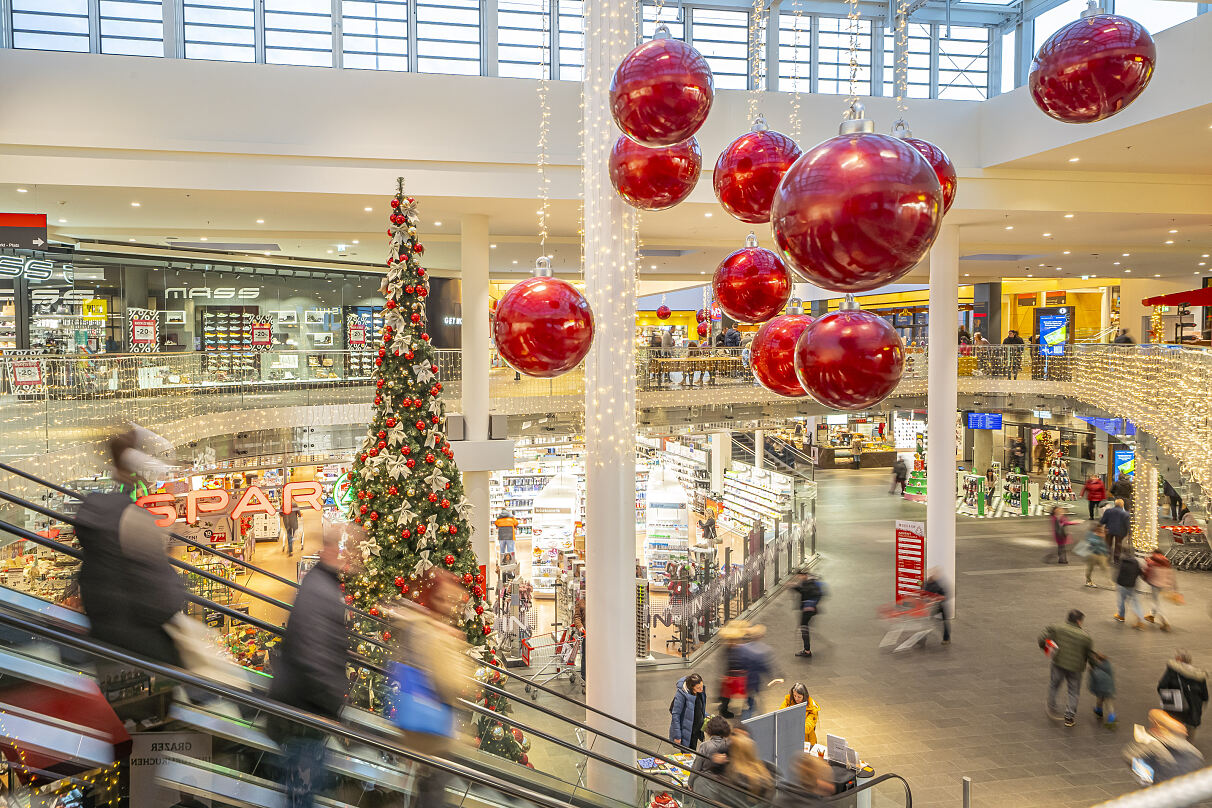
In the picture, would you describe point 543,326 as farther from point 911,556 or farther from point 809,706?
point 911,556

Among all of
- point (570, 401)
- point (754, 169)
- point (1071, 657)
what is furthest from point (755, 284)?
point (570, 401)

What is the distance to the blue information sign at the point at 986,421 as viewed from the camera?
83.1ft

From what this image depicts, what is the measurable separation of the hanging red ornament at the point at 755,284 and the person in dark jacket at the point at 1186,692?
7.75 m

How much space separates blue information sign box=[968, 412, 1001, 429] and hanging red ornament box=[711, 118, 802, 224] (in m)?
24.4

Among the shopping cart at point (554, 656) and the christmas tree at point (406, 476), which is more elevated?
the christmas tree at point (406, 476)

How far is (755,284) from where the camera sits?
312 cm

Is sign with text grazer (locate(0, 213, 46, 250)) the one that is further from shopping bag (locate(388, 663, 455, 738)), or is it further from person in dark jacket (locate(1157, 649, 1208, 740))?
person in dark jacket (locate(1157, 649, 1208, 740))

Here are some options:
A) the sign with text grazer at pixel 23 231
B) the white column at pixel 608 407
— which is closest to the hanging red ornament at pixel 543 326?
the white column at pixel 608 407

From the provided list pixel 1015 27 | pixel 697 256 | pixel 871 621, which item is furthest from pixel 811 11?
pixel 871 621

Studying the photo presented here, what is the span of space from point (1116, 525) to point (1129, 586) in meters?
2.44

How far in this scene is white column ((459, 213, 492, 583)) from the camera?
12469mm

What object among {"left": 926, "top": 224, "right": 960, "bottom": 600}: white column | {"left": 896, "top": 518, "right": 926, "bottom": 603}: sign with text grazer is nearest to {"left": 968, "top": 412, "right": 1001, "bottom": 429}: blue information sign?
{"left": 926, "top": 224, "right": 960, "bottom": 600}: white column

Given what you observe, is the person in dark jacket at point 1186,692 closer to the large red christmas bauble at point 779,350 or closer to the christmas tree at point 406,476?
the christmas tree at point 406,476

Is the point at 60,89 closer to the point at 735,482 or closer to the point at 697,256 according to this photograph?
the point at 697,256
